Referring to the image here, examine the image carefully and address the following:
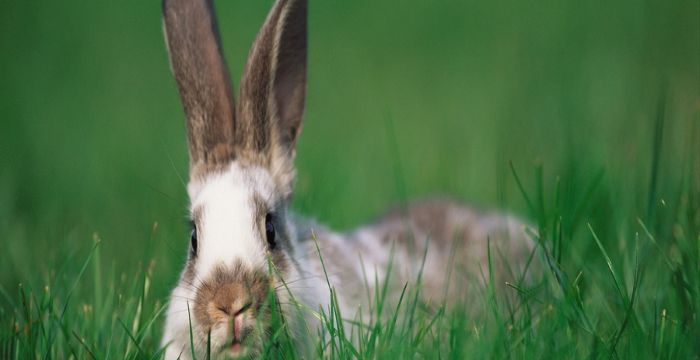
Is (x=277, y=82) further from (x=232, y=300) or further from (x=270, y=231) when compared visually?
(x=232, y=300)

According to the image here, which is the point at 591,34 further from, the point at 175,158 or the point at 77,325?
the point at 77,325

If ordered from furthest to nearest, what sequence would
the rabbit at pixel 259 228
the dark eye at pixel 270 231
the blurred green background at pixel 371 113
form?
the blurred green background at pixel 371 113 → the dark eye at pixel 270 231 → the rabbit at pixel 259 228

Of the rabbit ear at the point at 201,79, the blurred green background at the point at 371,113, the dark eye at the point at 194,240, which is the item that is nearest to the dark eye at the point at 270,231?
the dark eye at the point at 194,240

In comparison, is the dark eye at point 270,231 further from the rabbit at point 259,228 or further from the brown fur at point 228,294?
the brown fur at point 228,294

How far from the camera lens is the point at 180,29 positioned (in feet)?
13.0

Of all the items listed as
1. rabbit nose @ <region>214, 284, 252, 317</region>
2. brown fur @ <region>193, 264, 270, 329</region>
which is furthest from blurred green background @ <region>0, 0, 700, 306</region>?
rabbit nose @ <region>214, 284, 252, 317</region>

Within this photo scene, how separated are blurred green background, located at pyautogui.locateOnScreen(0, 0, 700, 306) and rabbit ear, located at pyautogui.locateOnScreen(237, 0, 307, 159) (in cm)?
40

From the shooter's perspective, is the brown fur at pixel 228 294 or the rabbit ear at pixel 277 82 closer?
the brown fur at pixel 228 294

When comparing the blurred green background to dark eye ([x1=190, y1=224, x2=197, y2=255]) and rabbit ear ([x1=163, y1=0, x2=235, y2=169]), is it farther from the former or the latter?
dark eye ([x1=190, y1=224, x2=197, y2=255])

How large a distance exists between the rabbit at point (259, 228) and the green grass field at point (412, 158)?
16 centimetres

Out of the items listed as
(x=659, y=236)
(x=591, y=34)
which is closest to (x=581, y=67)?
(x=591, y=34)

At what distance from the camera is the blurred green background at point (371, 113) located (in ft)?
15.3

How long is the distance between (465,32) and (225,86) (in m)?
5.46

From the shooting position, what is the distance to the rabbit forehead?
10.7 feet
